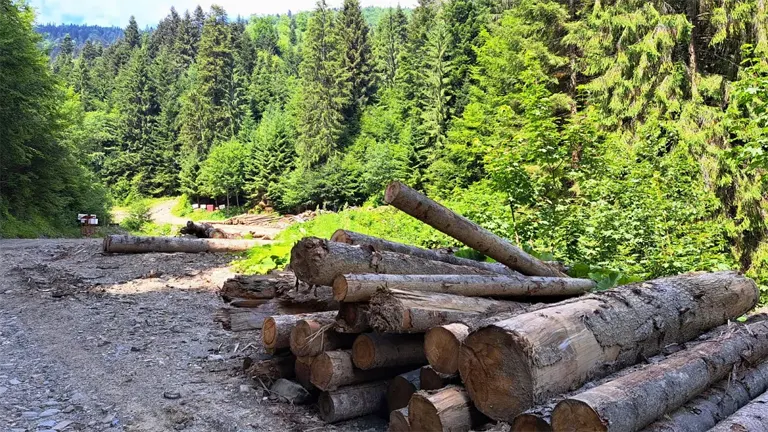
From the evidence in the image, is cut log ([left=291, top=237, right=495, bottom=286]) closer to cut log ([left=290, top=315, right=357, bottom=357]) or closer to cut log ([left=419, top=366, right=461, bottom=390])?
cut log ([left=290, top=315, right=357, bottom=357])

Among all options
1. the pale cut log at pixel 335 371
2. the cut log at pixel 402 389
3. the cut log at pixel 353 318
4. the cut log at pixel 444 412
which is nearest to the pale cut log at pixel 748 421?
the cut log at pixel 444 412

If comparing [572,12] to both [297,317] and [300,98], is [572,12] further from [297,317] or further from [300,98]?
[300,98]

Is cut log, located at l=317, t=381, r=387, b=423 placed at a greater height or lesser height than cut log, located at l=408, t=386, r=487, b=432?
lesser

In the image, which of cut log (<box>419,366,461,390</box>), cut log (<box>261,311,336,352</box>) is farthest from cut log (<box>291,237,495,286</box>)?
cut log (<box>419,366,461,390</box>)

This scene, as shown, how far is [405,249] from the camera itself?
6.30 meters

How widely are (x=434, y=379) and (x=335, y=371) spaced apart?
949 mm

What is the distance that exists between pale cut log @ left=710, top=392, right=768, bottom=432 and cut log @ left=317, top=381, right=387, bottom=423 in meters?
2.61

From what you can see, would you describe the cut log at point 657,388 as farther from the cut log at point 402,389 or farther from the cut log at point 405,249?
the cut log at point 405,249

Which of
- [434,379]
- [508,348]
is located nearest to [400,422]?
[434,379]

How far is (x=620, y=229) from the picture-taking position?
906 centimetres

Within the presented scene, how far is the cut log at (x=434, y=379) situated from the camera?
3.77 meters

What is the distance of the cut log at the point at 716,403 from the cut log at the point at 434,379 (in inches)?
50.5

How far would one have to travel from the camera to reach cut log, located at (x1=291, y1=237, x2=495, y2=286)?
4668mm

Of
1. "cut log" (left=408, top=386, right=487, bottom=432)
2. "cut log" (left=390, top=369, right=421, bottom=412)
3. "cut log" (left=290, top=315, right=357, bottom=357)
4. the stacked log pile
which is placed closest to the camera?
the stacked log pile
